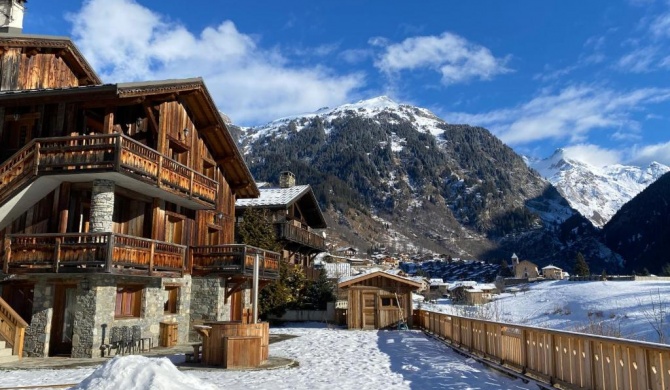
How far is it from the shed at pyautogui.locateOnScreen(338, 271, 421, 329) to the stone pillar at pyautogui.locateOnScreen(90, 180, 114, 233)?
15.8 metres

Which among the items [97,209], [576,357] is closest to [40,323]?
[97,209]

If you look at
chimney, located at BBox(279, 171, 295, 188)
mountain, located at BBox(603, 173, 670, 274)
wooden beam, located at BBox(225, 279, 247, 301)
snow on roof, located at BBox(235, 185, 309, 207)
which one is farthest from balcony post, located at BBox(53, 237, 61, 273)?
mountain, located at BBox(603, 173, 670, 274)

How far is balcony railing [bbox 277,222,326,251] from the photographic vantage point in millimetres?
36375

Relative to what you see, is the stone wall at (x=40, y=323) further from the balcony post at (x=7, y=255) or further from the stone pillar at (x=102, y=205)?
the stone pillar at (x=102, y=205)

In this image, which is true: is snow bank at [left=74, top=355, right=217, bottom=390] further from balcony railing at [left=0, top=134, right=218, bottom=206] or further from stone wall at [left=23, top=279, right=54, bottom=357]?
stone wall at [left=23, top=279, right=54, bottom=357]

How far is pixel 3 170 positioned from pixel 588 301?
179 ft

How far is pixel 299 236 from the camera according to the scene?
3909 centimetres

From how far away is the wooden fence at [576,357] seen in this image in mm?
7621

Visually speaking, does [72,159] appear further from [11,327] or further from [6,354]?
[6,354]

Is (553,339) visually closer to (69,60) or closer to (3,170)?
(3,170)

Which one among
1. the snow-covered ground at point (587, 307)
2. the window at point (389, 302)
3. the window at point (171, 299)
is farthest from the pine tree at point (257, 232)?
the snow-covered ground at point (587, 307)

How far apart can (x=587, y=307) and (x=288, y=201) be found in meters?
32.6

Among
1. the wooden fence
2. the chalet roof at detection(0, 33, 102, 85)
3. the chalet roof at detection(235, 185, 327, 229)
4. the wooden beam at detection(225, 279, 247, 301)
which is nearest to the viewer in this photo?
the wooden fence

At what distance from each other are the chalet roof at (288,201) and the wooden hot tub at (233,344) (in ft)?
72.4
